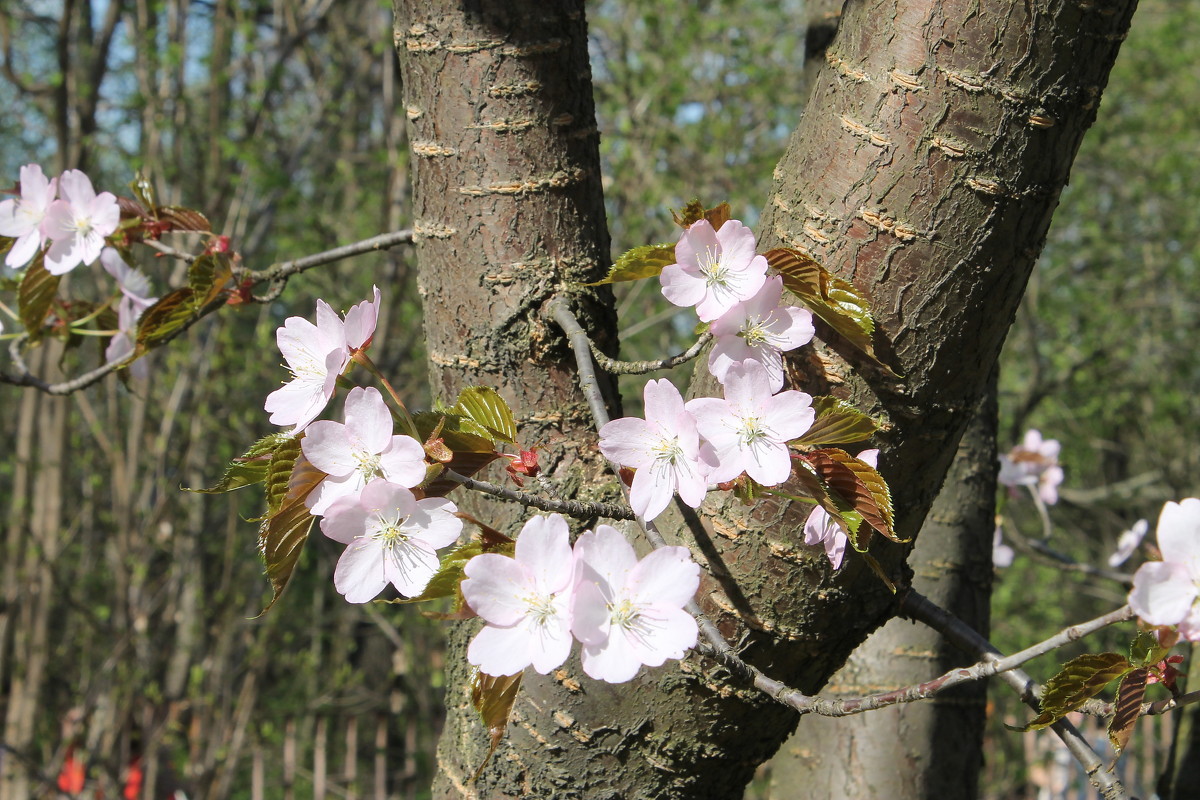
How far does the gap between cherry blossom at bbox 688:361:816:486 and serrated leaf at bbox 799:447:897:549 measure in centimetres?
4

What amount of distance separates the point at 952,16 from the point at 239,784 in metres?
6.35

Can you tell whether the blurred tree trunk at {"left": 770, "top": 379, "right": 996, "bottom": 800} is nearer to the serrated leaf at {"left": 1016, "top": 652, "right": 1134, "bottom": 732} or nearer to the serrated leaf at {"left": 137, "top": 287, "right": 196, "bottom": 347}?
the serrated leaf at {"left": 1016, "top": 652, "right": 1134, "bottom": 732}

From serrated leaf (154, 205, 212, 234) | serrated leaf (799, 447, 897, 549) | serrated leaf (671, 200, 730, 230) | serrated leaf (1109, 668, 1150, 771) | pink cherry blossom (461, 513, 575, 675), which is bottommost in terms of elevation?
serrated leaf (1109, 668, 1150, 771)

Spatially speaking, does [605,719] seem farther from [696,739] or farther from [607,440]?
[607,440]

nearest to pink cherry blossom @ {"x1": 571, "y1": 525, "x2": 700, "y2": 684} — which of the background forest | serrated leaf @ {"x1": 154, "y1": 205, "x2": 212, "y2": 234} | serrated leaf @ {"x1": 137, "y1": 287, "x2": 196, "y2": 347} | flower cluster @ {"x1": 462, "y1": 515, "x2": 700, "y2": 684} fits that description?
flower cluster @ {"x1": 462, "y1": 515, "x2": 700, "y2": 684}

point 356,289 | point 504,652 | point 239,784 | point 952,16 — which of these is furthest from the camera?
point 239,784

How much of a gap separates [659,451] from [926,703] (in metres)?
1.05

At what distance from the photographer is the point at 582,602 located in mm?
606

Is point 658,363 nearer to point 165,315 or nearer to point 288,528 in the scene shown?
point 288,528

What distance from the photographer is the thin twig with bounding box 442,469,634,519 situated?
0.65 metres

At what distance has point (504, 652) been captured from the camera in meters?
0.64

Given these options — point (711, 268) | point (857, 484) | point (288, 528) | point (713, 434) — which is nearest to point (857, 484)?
point (857, 484)

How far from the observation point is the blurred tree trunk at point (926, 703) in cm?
146

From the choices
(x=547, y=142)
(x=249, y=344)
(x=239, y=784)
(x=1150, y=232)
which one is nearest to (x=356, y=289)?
(x=249, y=344)
